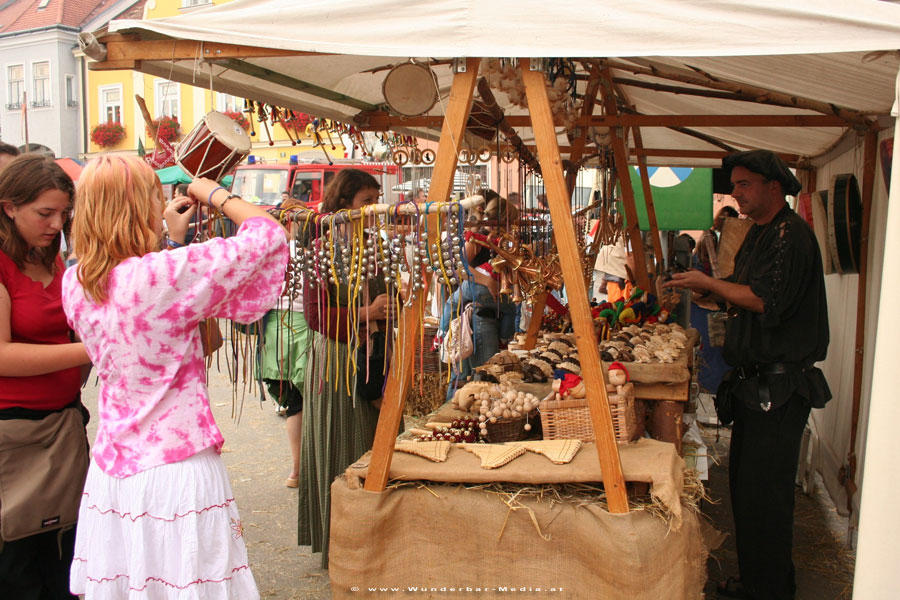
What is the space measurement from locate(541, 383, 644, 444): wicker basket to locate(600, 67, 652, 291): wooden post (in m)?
2.17

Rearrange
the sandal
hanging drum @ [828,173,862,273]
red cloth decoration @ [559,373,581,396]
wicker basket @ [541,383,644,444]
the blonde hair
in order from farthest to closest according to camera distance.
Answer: hanging drum @ [828,173,862,273]
the sandal
red cloth decoration @ [559,373,581,396]
wicker basket @ [541,383,644,444]
the blonde hair

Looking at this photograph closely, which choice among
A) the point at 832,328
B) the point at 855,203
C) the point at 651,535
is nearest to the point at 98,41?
the point at 651,535

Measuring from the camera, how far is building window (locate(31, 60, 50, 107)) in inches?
1009

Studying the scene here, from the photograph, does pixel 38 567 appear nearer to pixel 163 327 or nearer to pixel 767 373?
pixel 163 327

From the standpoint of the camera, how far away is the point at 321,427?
133 inches

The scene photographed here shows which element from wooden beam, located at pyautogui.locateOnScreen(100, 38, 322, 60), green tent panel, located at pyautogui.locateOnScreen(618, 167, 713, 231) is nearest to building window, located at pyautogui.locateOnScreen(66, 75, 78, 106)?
green tent panel, located at pyautogui.locateOnScreen(618, 167, 713, 231)

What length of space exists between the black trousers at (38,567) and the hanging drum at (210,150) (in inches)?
45.0

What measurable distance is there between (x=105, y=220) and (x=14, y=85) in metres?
29.6

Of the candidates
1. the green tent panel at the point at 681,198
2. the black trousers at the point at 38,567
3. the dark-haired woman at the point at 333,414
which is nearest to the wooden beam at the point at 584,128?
the dark-haired woman at the point at 333,414

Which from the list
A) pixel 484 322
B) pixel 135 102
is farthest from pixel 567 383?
pixel 135 102

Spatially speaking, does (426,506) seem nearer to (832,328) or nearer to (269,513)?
(269,513)

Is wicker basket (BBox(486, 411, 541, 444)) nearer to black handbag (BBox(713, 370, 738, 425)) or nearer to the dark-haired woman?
the dark-haired woman

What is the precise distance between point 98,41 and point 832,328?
4.64m

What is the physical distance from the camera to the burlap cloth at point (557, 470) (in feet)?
7.51
